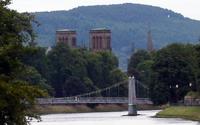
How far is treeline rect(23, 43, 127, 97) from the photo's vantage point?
157125 millimetres

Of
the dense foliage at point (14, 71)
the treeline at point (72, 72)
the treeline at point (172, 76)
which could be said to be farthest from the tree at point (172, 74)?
the dense foliage at point (14, 71)

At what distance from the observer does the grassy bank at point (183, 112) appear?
10224cm

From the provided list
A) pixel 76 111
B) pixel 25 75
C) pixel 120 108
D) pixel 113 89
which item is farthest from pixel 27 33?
pixel 113 89

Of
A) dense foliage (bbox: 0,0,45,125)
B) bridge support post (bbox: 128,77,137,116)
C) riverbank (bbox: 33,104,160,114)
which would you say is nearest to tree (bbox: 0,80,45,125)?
dense foliage (bbox: 0,0,45,125)

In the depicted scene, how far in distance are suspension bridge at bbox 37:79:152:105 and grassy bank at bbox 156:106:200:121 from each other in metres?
17.1

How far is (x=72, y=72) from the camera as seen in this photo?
15888 centimetres

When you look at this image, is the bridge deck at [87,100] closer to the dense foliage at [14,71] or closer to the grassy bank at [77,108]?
the grassy bank at [77,108]

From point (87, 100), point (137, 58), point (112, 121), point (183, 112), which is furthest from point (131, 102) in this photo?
point (137, 58)

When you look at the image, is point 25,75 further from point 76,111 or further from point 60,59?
point 60,59

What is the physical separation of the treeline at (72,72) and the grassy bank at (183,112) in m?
41.2

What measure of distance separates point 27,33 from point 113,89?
469ft

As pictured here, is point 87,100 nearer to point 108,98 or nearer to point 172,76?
point 108,98

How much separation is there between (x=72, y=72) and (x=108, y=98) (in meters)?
9.51

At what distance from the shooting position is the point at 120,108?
157 m
